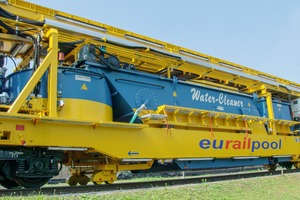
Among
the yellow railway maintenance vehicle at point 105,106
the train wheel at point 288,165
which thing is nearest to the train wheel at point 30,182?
the yellow railway maintenance vehicle at point 105,106

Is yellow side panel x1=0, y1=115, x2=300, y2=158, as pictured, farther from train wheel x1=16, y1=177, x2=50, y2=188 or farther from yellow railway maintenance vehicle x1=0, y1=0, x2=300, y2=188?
train wheel x1=16, y1=177, x2=50, y2=188

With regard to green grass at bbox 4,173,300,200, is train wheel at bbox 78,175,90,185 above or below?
above

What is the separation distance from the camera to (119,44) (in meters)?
8.01

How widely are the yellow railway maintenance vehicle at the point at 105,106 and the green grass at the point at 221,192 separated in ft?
4.11

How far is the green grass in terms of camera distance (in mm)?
5441

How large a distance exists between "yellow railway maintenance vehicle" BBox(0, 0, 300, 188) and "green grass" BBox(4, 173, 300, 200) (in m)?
1.25

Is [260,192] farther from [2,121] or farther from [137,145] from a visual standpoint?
[2,121]

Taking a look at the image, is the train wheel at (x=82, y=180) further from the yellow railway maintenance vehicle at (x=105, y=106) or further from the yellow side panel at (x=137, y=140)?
the yellow side panel at (x=137, y=140)

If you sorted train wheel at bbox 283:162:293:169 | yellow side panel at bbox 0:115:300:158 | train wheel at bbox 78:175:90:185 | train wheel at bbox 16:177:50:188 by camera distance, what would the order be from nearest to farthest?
yellow side panel at bbox 0:115:300:158
train wheel at bbox 16:177:50:188
train wheel at bbox 78:175:90:185
train wheel at bbox 283:162:293:169

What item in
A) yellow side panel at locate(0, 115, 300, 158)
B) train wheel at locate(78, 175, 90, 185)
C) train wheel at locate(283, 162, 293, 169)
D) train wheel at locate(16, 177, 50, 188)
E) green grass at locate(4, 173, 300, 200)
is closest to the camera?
green grass at locate(4, 173, 300, 200)

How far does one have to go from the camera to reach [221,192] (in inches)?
253

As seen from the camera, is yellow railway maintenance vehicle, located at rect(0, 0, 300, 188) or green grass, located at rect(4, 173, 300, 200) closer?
green grass, located at rect(4, 173, 300, 200)

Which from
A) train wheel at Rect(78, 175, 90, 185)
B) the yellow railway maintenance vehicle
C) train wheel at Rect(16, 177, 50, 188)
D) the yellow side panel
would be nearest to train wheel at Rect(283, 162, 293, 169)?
the yellow railway maintenance vehicle

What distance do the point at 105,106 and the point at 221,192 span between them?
3.11 metres
